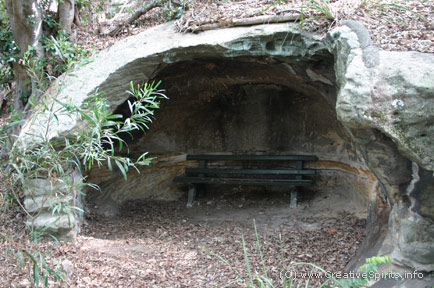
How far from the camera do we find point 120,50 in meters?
4.39

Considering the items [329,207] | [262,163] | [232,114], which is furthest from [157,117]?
[329,207]

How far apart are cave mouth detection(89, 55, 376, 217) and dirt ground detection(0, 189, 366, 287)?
24 centimetres

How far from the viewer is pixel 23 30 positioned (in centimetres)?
478

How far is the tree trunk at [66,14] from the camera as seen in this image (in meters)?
5.11

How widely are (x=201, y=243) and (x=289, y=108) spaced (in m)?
2.28

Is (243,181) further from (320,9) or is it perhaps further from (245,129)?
(320,9)

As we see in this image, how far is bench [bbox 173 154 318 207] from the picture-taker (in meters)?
5.14

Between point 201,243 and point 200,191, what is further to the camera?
point 200,191

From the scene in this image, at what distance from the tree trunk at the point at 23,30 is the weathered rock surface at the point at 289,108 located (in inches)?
31.3

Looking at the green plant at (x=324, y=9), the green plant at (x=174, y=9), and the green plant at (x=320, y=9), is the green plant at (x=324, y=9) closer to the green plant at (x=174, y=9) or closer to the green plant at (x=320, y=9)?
the green plant at (x=320, y=9)

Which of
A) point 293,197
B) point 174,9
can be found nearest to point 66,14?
point 174,9

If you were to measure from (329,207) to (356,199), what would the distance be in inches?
13.9

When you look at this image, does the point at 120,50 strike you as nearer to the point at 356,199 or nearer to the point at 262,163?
the point at 262,163

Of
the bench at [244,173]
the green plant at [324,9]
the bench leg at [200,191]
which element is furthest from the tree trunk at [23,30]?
the green plant at [324,9]
